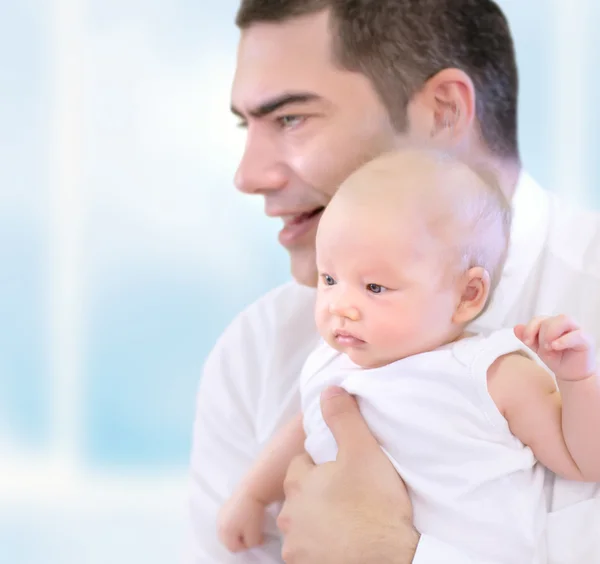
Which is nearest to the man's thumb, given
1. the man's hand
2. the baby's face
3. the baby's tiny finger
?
the man's hand

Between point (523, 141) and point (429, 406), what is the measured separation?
58.9 inches

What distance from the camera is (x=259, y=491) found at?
1.52m

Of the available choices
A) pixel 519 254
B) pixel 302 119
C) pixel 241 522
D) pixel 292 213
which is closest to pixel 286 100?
pixel 302 119

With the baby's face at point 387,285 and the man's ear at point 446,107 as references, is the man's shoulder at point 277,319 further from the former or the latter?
the baby's face at point 387,285

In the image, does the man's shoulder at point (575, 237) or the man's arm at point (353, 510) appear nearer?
the man's arm at point (353, 510)

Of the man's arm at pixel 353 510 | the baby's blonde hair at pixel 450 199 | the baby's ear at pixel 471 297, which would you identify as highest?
the baby's blonde hair at pixel 450 199

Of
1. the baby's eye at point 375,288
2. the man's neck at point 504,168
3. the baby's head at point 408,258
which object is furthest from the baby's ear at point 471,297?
the man's neck at point 504,168

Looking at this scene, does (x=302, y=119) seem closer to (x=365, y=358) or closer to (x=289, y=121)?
(x=289, y=121)

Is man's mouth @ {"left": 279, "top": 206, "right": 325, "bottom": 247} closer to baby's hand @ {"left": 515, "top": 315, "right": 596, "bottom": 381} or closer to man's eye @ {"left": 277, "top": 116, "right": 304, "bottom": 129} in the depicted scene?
man's eye @ {"left": 277, "top": 116, "right": 304, "bottom": 129}

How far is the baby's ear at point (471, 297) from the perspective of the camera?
1223 millimetres

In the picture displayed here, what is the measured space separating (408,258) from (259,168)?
623 mm

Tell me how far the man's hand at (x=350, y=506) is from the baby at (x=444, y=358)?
26mm

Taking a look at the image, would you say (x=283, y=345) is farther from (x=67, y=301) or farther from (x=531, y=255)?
(x=67, y=301)

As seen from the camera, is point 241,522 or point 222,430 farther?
point 222,430
